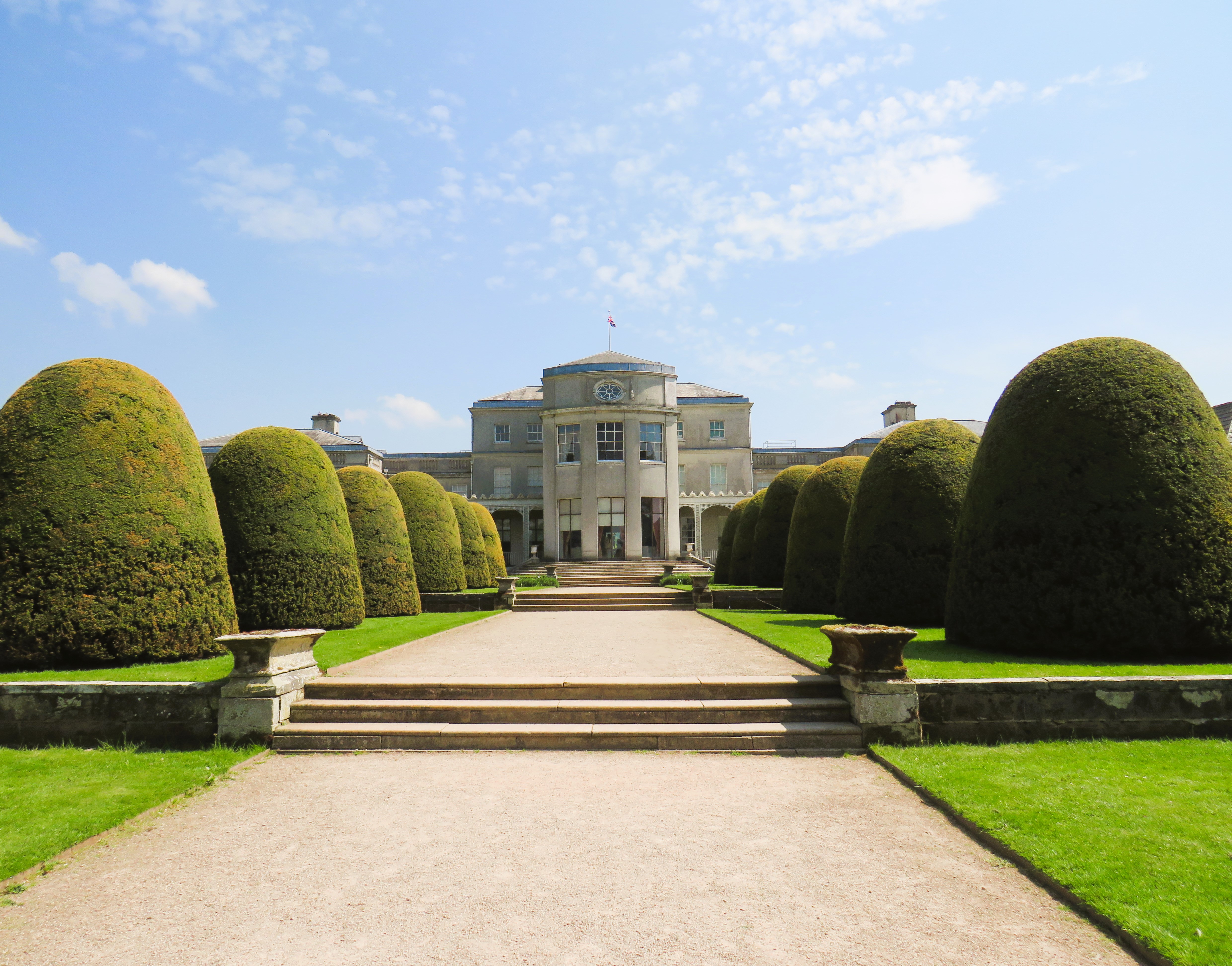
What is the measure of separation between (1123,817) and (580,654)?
7.64 m

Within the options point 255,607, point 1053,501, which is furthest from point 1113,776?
point 255,607

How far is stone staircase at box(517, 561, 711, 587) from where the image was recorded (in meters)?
31.4

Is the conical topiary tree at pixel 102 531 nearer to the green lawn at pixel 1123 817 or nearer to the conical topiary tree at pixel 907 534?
the green lawn at pixel 1123 817

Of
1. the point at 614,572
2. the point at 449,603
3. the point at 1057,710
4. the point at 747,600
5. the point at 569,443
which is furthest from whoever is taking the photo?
the point at 569,443

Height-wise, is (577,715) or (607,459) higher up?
(607,459)

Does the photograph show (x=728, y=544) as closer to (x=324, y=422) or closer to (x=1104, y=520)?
(x=1104, y=520)

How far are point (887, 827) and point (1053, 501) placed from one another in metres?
5.77

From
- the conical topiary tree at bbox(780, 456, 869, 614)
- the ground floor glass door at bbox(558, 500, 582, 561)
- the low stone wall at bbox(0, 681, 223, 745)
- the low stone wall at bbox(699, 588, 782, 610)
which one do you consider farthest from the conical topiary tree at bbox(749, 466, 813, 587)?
the ground floor glass door at bbox(558, 500, 582, 561)

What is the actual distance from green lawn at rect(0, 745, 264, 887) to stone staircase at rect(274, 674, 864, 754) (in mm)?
950

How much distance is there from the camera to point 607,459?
39.7 metres

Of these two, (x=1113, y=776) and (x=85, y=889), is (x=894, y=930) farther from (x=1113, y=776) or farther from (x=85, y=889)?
(x=85, y=889)

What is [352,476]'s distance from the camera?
17969mm

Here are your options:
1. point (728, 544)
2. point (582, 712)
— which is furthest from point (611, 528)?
point (582, 712)

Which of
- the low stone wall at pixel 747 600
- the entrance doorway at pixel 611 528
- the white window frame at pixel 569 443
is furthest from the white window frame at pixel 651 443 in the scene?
the low stone wall at pixel 747 600
